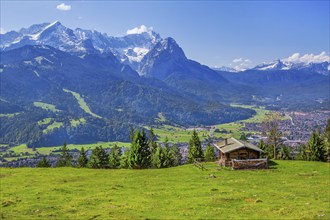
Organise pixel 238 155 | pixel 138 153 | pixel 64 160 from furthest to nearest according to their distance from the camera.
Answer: pixel 64 160
pixel 138 153
pixel 238 155

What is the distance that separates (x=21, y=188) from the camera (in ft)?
188

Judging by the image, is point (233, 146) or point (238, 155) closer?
point (238, 155)

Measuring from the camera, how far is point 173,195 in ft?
156

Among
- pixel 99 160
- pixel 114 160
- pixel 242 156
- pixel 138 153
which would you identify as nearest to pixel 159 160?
pixel 114 160

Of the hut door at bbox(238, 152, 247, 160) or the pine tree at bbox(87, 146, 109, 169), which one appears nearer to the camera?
the hut door at bbox(238, 152, 247, 160)

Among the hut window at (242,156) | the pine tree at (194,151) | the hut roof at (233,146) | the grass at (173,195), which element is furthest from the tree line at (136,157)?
the hut window at (242,156)

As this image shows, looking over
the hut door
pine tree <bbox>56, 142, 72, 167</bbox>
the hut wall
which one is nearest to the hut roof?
the hut wall

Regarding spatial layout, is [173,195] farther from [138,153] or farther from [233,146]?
[138,153]

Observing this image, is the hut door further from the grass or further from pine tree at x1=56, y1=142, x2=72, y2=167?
pine tree at x1=56, y1=142, x2=72, y2=167

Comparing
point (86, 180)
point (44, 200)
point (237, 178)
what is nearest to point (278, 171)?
point (237, 178)

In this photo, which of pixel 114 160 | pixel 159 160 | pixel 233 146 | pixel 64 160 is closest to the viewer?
pixel 233 146

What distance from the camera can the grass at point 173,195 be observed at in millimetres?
37031

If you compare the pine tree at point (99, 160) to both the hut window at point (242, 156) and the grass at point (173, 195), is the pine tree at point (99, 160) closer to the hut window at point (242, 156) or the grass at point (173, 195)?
the grass at point (173, 195)

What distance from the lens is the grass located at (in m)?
37.0
